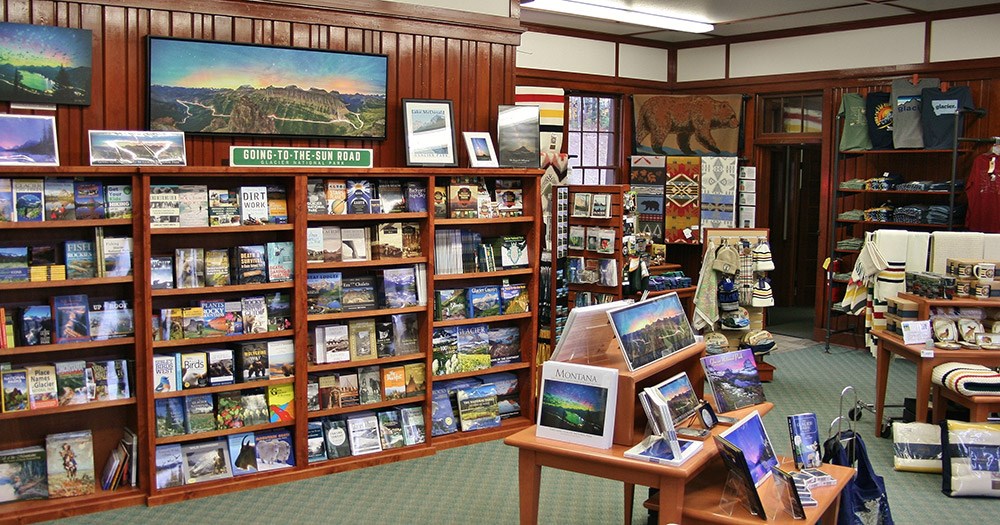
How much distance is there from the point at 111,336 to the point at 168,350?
364 millimetres

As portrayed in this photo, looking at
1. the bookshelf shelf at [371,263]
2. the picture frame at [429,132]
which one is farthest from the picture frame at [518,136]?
the bookshelf shelf at [371,263]

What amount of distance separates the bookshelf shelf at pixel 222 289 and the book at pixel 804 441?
3.08m

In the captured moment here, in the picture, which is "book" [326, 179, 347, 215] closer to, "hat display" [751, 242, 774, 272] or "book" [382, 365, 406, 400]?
"book" [382, 365, 406, 400]

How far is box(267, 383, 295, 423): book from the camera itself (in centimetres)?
575

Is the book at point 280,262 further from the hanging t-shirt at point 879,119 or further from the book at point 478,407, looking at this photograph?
the hanging t-shirt at point 879,119

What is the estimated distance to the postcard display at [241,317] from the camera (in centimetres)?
516

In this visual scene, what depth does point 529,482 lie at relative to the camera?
13.5ft

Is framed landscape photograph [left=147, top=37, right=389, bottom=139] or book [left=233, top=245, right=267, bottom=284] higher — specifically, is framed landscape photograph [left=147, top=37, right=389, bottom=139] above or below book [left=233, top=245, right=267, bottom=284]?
above

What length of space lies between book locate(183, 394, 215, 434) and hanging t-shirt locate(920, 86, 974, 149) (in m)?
7.20

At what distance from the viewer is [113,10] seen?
5.25m

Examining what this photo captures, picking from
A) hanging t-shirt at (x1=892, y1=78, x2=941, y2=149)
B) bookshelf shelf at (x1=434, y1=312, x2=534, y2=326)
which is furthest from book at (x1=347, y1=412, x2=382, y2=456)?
hanging t-shirt at (x1=892, y1=78, x2=941, y2=149)

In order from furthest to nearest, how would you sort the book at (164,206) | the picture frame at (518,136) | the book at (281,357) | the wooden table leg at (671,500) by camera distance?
the picture frame at (518,136) < the book at (281,357) < the book at (164,206) < the wooden table leg at (671,500)

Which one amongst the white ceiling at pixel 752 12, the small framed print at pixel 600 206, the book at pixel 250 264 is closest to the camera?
the book at pixel 250 264

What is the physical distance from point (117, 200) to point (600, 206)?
142 inches
